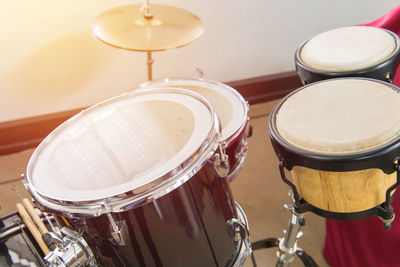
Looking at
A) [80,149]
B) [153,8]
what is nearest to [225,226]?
[80,149]

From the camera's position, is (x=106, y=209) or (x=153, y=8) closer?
(x=106, y=209)

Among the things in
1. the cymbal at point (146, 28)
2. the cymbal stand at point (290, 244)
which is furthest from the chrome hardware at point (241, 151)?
the cymbal at point (146, 28)

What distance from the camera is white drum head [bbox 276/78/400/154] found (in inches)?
26.2

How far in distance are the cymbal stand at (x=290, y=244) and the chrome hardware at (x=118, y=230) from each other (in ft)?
1.32

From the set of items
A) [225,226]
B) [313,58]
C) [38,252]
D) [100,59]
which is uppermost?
[313,58]

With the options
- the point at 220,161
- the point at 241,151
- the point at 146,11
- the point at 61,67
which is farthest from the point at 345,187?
the point at 61,67

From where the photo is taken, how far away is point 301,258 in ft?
4.33

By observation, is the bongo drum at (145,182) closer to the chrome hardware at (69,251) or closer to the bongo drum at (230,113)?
the chrome hardware at (69,251)

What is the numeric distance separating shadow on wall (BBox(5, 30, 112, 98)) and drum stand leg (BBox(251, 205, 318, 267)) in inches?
51.0

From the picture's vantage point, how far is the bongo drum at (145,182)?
0.71m

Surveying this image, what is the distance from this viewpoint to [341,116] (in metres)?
0.74

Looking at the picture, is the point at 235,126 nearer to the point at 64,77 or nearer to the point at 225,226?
the point at 225,226

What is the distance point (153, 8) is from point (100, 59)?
1.87 feet

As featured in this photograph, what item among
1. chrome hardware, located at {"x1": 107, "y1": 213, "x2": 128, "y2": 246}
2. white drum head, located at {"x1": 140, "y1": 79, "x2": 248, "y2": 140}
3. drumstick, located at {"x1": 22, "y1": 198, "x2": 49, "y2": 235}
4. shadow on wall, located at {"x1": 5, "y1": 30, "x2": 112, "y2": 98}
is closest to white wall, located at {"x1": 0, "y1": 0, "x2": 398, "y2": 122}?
shadow on wall, located at {"x1": 5, "y1": 30, "x2": 112, "y2": 98}
